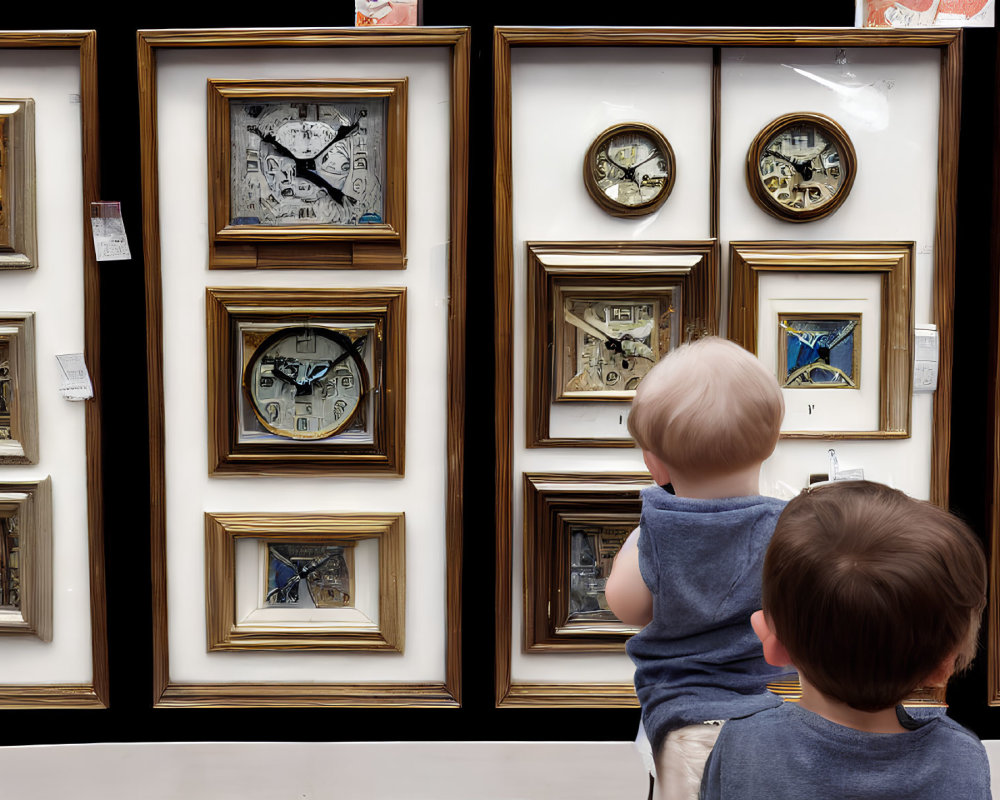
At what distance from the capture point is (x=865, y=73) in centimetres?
228

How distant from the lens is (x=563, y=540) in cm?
236

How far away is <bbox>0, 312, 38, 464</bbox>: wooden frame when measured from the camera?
2.31 metres

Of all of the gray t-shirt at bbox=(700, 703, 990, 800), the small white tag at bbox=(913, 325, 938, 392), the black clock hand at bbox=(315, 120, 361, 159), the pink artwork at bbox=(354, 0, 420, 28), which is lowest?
the gray t-shirt at bbox=(700, 703, 990, 800)

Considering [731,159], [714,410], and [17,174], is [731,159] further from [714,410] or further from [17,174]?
[17,174]

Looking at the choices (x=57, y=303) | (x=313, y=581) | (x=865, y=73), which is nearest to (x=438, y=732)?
(x=313, y=581)

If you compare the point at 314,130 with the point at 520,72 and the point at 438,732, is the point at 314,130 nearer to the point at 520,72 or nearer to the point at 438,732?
the point at 520,72

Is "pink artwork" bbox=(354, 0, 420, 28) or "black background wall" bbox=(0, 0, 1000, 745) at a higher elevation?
"pink artwork" bbox=(354, 0, 420, 28)

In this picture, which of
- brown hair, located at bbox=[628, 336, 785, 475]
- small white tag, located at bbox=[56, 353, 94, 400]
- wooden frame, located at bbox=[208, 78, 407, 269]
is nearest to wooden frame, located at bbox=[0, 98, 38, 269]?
small white tag, located at bbox=[56, 353, 94, 400]

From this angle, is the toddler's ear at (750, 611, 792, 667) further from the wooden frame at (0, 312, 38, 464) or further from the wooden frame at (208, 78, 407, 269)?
the wooden frame at (0, 312, 38, 464)

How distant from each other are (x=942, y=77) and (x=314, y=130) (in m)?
1.84

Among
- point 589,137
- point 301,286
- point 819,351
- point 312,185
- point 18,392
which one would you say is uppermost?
point 589,137

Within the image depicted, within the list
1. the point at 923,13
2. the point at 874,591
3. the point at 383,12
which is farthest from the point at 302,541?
the point at 923,13

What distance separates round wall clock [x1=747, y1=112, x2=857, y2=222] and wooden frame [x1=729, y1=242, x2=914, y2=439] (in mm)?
106

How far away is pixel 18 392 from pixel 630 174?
1929 mm
